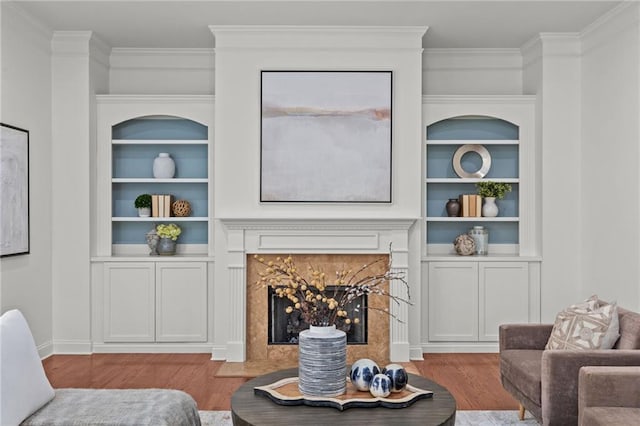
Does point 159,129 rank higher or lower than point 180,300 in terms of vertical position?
higher

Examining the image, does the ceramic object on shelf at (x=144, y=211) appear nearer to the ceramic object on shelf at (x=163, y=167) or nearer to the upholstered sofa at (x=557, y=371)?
the ceramic object on shelf at (x=163, y=167)

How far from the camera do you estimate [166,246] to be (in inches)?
223

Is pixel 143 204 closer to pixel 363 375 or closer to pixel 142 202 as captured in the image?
pixel 142 202

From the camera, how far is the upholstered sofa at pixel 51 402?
8.41ft

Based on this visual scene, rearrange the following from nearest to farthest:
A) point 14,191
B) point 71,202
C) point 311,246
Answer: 1. point 14,191
2. point 311,246
3. point 71,202

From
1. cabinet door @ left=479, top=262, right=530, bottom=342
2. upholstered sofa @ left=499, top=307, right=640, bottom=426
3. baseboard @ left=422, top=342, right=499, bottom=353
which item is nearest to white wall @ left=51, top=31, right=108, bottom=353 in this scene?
baseboard @ left=422, top=342, right=499, bottom=353

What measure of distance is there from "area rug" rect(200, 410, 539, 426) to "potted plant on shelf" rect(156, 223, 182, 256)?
80.4 inches

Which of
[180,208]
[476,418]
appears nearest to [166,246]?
[180,208]

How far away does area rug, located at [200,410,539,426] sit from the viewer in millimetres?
3748

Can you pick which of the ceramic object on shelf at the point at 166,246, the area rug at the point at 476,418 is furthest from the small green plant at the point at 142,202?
the area rug at the point at 476,418

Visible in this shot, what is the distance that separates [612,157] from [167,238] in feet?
12.4

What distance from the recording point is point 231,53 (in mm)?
5250

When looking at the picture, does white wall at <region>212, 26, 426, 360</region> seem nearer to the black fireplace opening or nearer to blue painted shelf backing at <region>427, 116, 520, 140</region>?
the black fireplace opening

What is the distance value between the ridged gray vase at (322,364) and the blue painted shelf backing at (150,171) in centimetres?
322
